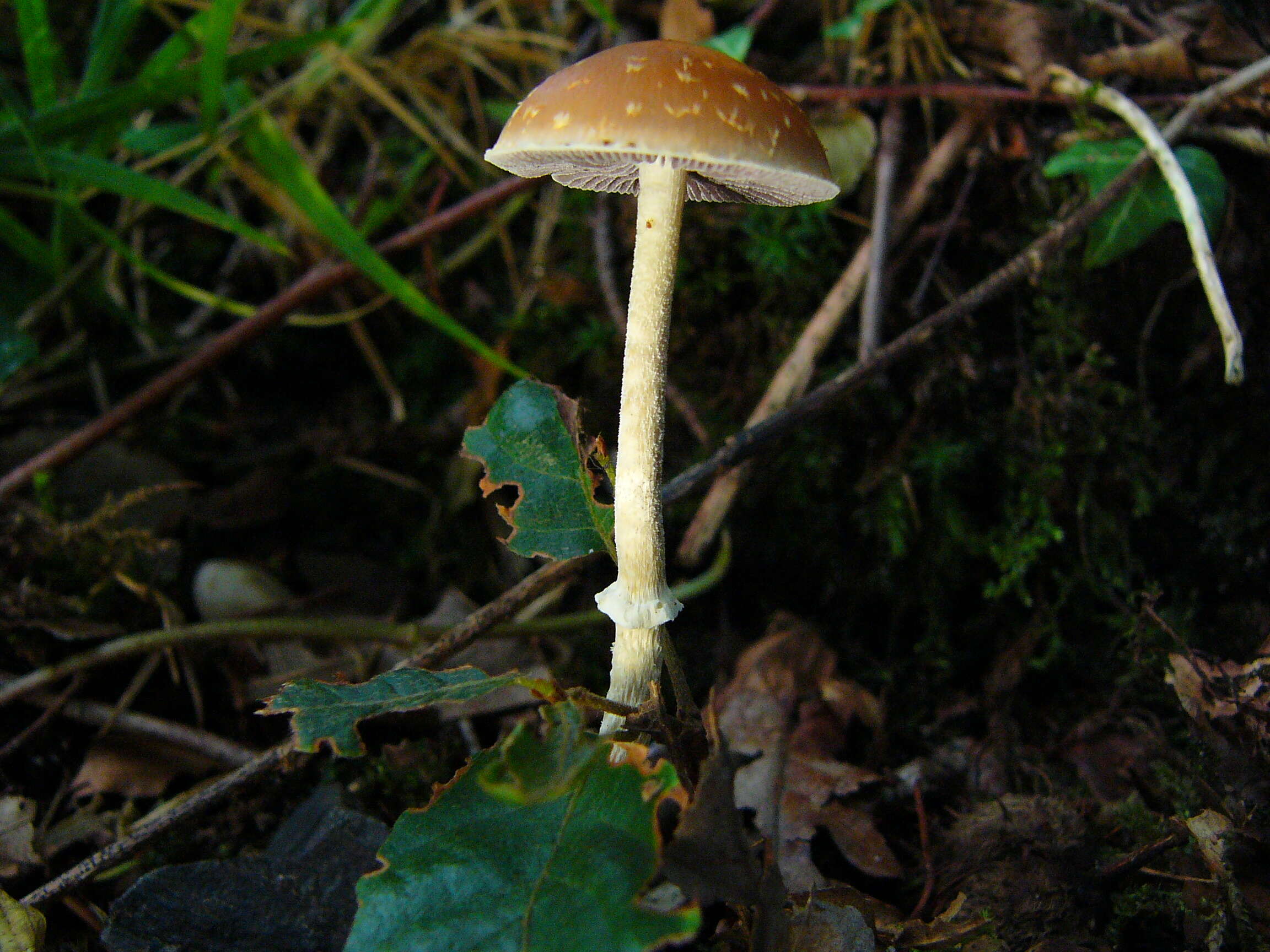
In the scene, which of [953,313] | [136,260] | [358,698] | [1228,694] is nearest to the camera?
[358,698]

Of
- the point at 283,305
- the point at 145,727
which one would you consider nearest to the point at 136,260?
the point at 283,305

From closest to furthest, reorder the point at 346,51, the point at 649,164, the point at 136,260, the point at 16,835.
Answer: the point at 649,164 < the point at 16,835 < the point at 136,260 < the point at 346,51

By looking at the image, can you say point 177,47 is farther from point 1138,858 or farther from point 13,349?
point 1138,858

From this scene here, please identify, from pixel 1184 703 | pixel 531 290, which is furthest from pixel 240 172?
pixel 1184 703

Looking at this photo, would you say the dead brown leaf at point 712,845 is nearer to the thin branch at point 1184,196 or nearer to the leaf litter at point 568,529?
the leaf litter at point 568,529

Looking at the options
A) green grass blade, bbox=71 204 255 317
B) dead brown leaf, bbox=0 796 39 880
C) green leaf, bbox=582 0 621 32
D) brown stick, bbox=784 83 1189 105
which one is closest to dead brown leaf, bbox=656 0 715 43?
green leaf, bbox=582 0 621 32

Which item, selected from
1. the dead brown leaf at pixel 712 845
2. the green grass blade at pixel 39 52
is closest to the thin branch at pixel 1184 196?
the dead brown leaf at pixel 712 845

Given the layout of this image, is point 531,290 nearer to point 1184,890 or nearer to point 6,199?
point 6,199
